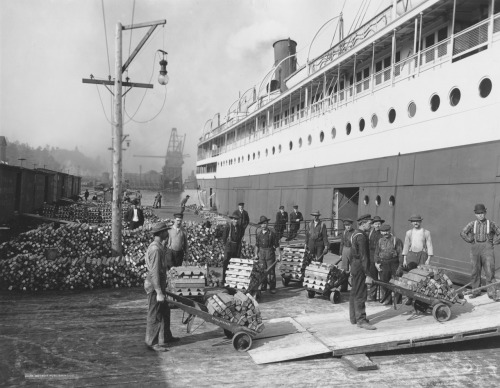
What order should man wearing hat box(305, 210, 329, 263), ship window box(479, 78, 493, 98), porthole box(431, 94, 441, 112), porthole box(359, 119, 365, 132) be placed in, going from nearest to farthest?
ship window box(479, 78, 493, 98) → man wearing hat box(305, 210, 329, 263) → porthole box(431, 94, 441, 112) → porthole box(359, 119, 365, 132)

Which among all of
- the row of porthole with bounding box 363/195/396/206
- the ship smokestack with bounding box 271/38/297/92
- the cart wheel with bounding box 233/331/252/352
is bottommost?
the cart wheel with bounding box 233/331/252/352

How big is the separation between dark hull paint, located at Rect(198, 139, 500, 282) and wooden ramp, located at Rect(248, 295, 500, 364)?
9.91 feet

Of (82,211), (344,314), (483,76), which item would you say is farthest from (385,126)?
(82,211)

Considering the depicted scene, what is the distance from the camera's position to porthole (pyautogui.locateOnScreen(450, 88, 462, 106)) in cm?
1038

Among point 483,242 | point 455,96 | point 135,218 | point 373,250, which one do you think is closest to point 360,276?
point 373,250

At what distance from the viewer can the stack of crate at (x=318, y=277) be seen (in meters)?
8.66

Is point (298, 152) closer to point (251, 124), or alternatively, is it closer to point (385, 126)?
point (385, 126)

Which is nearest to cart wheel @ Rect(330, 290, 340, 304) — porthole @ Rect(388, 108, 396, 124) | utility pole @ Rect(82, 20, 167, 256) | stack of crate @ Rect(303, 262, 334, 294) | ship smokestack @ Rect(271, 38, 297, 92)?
stack of crate @ Rect(303, 262, 334, 294)

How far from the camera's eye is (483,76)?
374 inches

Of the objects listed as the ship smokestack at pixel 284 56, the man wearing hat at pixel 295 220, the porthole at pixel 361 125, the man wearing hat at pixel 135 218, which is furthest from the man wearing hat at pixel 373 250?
the ship smokestack at pixel 284 56

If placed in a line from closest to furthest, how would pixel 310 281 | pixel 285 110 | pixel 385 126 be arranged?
1. pixel 310 281
2. pixel 385 126
3. pixel 285 110

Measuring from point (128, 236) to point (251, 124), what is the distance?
21854 mm

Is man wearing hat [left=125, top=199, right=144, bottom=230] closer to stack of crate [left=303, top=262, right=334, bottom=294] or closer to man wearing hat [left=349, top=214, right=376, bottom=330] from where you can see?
→ stack of crate [left=303, top=262, right=334, bottom=294]

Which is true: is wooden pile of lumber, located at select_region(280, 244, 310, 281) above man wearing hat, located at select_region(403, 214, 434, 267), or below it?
below
